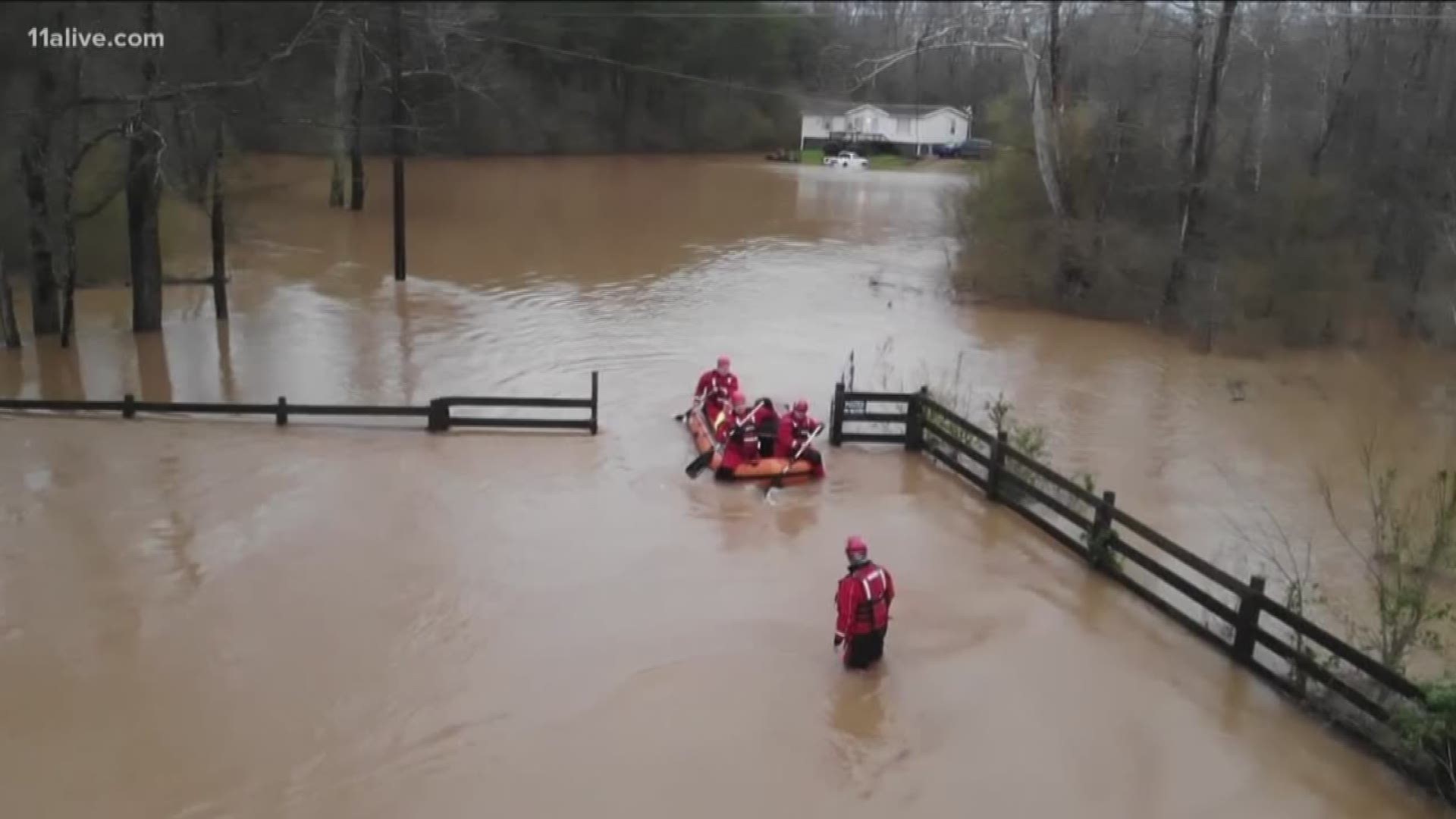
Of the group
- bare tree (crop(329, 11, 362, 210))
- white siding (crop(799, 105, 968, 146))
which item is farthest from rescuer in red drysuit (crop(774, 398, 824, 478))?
bare tree (crop(329, 11, 362, 210))

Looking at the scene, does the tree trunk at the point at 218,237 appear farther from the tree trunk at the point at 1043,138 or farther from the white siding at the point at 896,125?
the white siding at the point at 896,125

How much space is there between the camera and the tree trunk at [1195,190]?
24.5 meters

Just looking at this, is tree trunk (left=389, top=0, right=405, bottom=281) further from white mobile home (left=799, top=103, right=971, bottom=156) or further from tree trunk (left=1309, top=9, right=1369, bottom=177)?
tree trunk (left=1309, top=9, right=1369, bottom=177)

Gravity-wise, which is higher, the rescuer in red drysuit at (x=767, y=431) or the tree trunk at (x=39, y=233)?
the tree trunk at (x=39, y=233)

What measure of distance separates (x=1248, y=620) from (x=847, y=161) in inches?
1939

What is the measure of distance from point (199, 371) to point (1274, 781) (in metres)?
16.6

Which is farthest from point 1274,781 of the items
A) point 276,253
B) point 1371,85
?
point 276,253

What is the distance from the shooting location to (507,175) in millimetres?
49844

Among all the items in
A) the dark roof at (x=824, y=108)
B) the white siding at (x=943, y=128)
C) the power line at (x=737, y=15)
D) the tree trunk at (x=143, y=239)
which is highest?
the power line at (x=737, y=15)

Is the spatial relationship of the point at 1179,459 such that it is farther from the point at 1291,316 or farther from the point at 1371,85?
the point at 1371,85

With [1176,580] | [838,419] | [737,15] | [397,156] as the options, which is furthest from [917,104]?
[1176,580]

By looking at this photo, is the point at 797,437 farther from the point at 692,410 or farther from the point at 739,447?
the point at 692,410

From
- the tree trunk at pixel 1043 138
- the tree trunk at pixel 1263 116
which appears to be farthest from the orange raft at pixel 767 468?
the tree trunk at pixel 1263 116

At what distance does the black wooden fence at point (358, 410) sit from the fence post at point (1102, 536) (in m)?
6.65
